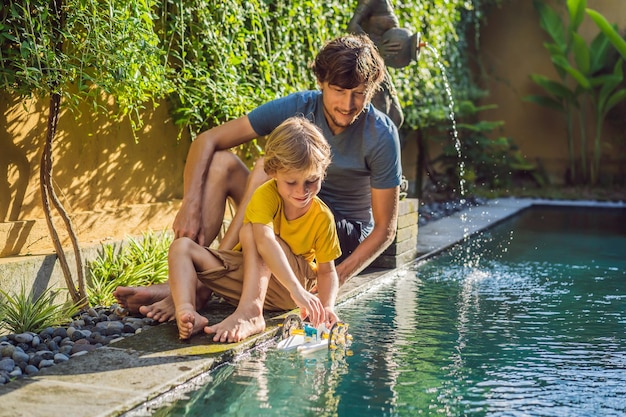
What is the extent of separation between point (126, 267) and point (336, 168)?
119 centimetres

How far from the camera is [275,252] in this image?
10.1 feet

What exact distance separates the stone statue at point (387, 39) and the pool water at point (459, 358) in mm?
1014

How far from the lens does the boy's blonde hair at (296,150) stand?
120 inches

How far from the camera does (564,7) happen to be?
37.5ft

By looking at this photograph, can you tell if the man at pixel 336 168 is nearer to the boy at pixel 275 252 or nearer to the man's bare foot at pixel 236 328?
the boy at pixel 275 252

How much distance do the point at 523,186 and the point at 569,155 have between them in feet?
2.60

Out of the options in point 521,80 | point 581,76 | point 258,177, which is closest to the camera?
point 258,177

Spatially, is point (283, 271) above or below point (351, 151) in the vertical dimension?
below

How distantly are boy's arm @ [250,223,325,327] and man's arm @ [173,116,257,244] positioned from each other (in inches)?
17.1

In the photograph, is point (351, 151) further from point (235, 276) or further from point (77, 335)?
point (77, 335)

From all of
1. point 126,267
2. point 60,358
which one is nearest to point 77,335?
point 60,358

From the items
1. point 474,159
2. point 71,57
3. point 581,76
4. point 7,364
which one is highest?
point 581,76

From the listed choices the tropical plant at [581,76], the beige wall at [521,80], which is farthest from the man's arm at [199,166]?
the beige wall at [521,80]

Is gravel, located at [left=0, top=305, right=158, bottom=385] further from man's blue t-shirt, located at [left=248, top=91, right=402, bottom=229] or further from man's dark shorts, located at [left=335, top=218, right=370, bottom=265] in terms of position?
man's blue t-shirt, located at [left=248, top=91, right=402, bottom=229]
